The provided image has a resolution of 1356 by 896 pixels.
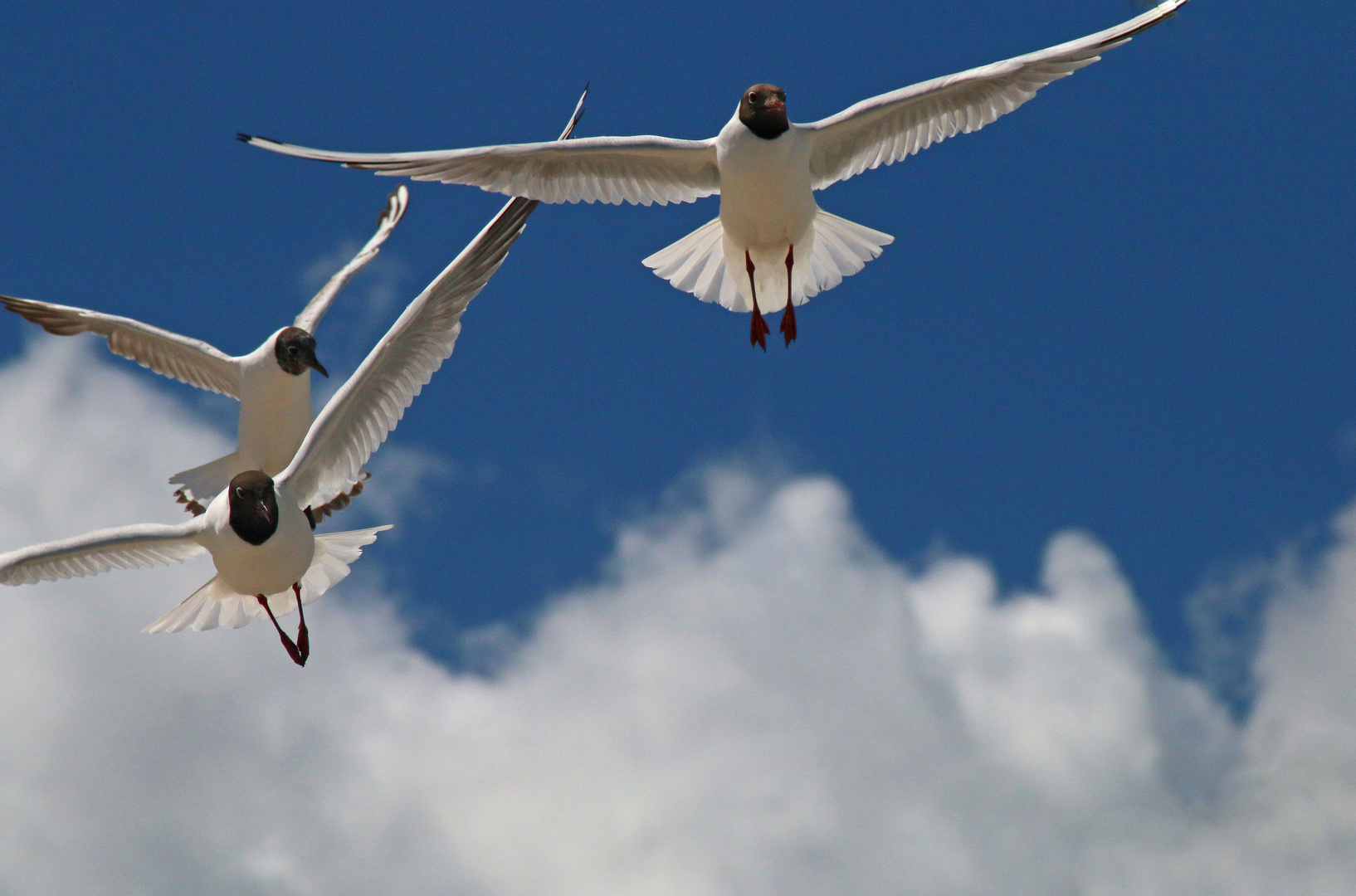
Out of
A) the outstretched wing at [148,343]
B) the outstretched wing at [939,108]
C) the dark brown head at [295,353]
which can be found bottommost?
the outstretched wing at [148,343]

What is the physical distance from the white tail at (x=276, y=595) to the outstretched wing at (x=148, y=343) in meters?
1.34

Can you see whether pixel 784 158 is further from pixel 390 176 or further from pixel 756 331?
pixel 390 176

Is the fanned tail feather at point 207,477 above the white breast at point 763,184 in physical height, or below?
below

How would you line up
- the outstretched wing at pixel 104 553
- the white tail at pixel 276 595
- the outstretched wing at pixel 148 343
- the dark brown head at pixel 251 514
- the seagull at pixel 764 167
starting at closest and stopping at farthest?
1. the seagull at pixel 764 167
2. the dark brown head at pixel 251 514
3. the outstretched wing at pixel 104 553
4. the white tail at pixel 276 595
5. the outstretched wing at pixel 148 343

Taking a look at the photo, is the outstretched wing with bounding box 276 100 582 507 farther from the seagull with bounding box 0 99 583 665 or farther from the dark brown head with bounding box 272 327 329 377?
the dark brown head with bounding box 272 327 329 377

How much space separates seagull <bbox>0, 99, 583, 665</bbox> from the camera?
33.3 ft

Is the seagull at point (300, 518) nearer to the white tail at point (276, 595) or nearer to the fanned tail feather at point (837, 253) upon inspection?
the white tail at point (276, 595)

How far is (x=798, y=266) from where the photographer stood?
10375 millimetres

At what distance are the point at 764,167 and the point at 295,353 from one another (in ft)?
10.7

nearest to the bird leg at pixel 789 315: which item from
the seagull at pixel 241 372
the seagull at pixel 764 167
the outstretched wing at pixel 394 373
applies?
the seagull at pixel 764 167

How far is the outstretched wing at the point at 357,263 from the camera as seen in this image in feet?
39.1

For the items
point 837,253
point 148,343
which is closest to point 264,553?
point 148,343

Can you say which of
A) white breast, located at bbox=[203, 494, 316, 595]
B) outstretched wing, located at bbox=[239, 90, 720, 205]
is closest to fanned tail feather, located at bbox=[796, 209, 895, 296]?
outstretched wing, located at bbox=[239, 90, 720, 205]

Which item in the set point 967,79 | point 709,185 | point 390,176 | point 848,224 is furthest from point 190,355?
point 967,79
